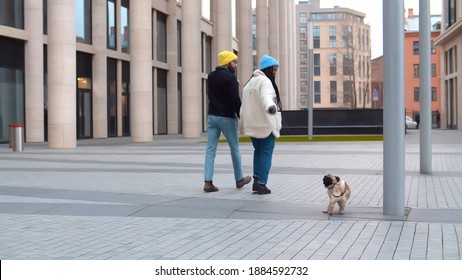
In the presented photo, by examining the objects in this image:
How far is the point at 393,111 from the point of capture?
6820mm

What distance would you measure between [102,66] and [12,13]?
6898 mm


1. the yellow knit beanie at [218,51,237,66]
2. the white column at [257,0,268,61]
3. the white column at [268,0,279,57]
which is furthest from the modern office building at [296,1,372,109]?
the yellow knit beanie at [218,51,237,66]

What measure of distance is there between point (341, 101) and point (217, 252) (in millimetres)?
119683

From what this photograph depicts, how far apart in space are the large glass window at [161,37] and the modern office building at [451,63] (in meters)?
21.9

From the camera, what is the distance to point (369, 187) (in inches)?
376

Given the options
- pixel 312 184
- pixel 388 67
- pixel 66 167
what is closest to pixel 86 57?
pixel 66 167

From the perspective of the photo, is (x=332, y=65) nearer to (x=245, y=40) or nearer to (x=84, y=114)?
(x=245, y=40)

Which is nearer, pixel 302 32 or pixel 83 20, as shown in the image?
pixel 83 20

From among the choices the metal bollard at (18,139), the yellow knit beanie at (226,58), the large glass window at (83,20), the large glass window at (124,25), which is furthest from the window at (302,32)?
the yellow knit beanie at (226,58)

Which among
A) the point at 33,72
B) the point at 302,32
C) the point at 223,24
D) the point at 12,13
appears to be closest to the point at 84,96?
the point at 33,72

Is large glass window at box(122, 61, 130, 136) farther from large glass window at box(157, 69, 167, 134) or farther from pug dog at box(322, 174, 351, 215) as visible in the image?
pug dog at box(322, 174, 351, 215)

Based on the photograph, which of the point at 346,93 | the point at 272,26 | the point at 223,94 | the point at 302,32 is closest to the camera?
the point at 223,94

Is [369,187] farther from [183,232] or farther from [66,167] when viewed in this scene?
[66,167]

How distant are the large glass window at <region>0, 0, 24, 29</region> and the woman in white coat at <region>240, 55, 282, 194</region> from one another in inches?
861
